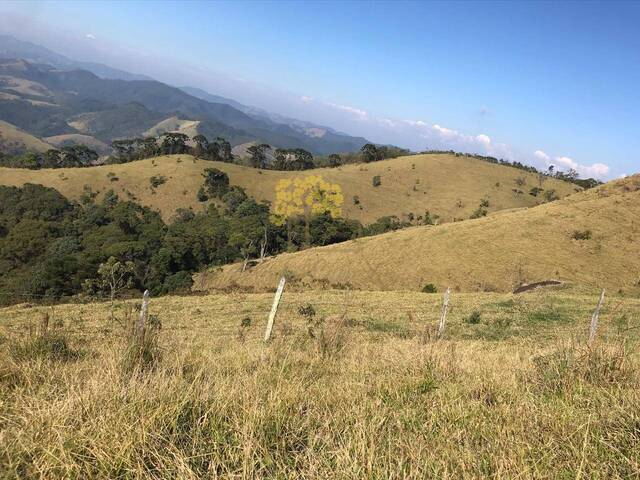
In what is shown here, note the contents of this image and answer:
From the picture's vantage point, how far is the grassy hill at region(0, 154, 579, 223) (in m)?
93.7

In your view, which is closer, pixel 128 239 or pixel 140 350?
pixel 140 350

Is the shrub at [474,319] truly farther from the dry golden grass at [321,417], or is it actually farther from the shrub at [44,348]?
the shrub at [44,348]

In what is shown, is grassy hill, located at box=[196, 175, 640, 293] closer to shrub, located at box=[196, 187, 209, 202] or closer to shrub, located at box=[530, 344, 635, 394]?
shrub, located at box=[530, 344, 635, 394]

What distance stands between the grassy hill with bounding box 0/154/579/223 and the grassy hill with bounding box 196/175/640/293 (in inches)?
1567

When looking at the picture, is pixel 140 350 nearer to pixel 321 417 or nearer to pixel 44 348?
pixel 44 348

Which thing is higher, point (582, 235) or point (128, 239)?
point (582, 235)

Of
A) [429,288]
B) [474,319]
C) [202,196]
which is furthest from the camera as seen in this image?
[202,196]

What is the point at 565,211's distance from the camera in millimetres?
46906

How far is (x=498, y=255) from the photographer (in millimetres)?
41312

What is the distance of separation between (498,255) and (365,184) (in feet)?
208

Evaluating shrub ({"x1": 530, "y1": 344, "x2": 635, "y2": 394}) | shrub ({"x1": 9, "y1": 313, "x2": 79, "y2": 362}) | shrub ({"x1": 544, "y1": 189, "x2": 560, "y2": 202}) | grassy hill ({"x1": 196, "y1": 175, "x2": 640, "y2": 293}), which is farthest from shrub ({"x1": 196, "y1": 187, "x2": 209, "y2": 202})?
shrub ({"x1": 530, "y1": 344, "x2": 635, "y2": 394})

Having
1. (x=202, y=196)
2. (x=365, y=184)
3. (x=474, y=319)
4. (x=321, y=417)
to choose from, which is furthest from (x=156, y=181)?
(x=321, y=417)

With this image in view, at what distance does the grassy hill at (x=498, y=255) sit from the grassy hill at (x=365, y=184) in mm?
39806

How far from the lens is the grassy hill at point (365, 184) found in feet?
307
